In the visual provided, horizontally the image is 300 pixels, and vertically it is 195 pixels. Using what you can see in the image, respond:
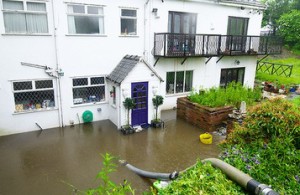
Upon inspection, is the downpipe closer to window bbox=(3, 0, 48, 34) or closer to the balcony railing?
the balcony railing

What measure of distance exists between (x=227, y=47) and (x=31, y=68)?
1031cm

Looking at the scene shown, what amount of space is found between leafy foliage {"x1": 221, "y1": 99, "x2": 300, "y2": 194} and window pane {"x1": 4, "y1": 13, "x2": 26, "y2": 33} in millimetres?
8457

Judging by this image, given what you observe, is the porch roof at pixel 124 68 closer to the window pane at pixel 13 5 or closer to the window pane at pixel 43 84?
the window pane at pixel 43 84

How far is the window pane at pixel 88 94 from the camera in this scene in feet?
33.3

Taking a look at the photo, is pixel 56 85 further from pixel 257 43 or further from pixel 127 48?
pixel 257 43

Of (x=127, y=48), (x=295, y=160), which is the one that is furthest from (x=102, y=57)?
(x=295, y=160)

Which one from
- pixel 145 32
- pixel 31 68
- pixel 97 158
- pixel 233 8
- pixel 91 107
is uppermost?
pixel 233 8

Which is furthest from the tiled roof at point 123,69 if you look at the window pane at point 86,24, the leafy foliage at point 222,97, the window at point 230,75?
the window at point 230,75

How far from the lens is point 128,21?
1061 centimetres

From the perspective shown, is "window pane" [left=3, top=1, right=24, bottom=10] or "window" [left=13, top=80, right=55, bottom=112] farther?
"window" [left=13, top=80, right=55, bottom=112]

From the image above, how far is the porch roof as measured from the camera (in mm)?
9359

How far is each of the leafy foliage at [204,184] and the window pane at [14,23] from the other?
8.21 meters

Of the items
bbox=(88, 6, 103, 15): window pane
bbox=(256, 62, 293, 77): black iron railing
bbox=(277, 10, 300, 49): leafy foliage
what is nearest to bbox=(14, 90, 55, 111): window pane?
bbox=(88, 6, 103, 15): window pane

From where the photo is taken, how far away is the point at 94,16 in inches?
384
